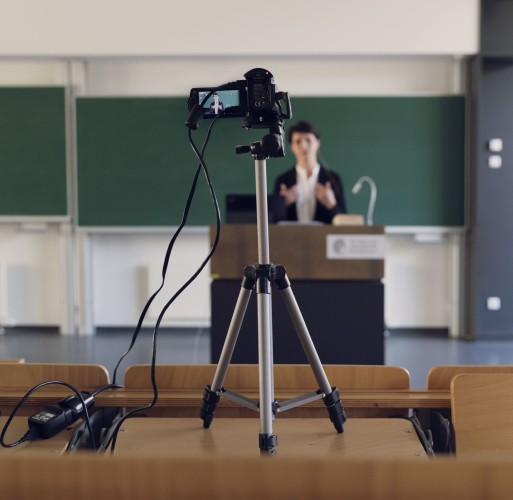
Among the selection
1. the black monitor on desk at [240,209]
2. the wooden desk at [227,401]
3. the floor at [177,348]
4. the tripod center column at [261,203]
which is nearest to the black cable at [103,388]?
the wooden desk at [227,401]

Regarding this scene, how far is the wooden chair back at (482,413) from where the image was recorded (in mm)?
1223

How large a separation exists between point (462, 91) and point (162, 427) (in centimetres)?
506

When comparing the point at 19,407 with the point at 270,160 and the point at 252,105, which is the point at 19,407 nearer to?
the point at 252,105

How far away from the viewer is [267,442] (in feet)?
3.96

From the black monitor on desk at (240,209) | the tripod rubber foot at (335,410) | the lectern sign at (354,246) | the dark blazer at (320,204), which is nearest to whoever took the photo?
the tripod rubber foot at (335,410)

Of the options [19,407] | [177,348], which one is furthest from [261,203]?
[177,348]

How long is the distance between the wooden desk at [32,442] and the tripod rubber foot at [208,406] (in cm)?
25

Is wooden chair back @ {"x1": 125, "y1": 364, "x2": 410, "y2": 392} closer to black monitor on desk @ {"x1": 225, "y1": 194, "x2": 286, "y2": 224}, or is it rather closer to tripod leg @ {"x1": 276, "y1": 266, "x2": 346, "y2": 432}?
tripod leg @ {"x1": 276, "y1": 266, "x2": 346, "y2": 432}

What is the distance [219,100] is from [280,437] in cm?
66

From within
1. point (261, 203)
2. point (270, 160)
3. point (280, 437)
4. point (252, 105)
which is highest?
point (270, 160)

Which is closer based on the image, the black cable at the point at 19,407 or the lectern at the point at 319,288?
the black cable at the point at 19,407

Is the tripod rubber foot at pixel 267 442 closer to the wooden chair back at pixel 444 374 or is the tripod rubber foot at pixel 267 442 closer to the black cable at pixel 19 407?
the black cable at pixel 19 407

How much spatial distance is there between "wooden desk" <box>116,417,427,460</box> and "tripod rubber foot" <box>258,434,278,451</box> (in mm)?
15
